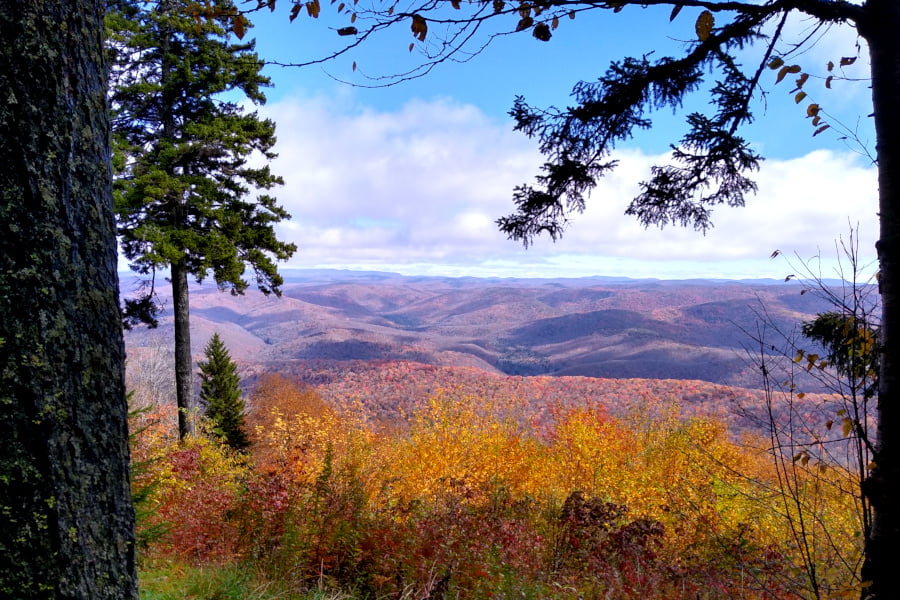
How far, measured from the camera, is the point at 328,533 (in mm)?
4832

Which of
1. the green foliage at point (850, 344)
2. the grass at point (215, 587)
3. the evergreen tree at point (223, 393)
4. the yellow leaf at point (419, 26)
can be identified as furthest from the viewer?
the evergreen tree at point (223, 393)

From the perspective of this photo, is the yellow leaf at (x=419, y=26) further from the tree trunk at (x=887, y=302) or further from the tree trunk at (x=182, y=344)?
the tree trunk at (x=182, y=344)

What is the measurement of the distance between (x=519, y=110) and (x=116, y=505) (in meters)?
3.63

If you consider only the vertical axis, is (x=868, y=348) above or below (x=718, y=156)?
below

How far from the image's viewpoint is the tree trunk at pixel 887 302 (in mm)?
2295

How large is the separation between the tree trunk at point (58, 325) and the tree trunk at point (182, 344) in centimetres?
1158

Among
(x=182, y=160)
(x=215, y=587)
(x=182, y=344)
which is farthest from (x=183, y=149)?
(x=215, y=587)

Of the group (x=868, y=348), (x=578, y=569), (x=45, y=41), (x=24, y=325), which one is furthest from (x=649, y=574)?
(x=45, y=41)

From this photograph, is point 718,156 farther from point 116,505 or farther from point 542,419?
point 542,419

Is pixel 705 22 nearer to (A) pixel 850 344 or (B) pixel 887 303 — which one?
(B) pixel 887 303

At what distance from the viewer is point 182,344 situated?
11.6 metres

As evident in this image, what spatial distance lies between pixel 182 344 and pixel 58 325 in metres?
11.8

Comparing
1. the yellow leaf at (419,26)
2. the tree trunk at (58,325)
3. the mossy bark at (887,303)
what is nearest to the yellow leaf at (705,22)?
the mossy bark at (887,303)

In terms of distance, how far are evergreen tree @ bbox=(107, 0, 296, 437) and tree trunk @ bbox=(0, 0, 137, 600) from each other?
10900mm
